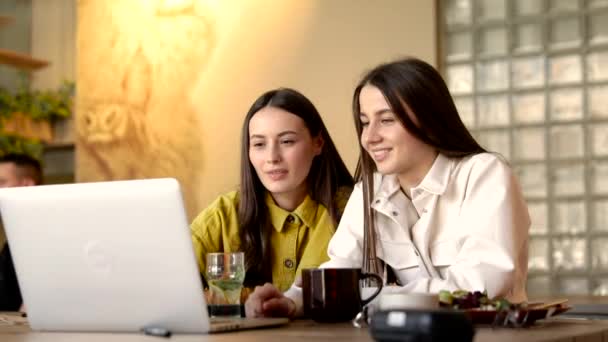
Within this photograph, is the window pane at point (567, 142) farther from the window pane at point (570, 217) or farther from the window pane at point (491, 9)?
the window pane at point (491, 9)

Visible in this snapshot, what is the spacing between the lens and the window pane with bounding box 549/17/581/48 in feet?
13.1

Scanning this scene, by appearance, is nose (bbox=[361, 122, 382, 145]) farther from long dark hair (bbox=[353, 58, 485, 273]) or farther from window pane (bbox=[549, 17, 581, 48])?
window pane (bbox=[549, 17, 581, 48])

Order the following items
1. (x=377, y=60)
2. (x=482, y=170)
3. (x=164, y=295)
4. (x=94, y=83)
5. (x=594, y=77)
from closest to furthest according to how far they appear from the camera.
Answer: (x=164, y=295)
(x=482, y=170)
(x=594, y=77)
(x=377, y=60)
(x=94, y=83)

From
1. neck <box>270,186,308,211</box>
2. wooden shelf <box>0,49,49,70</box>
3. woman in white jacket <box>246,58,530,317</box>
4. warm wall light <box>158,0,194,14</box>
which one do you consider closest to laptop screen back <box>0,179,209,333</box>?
woman in white jacket <box>246,58,530,317</box>

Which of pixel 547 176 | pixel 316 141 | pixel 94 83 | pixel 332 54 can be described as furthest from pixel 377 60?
pixel 316 141

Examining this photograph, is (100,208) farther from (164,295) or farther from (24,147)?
(24,147)

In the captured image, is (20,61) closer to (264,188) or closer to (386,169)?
(264,188)

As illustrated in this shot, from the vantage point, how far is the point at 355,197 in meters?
2.20

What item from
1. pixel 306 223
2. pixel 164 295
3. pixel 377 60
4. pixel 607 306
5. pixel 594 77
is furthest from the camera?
pixel 377 60

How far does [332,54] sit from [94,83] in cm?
143

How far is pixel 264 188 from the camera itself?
2.46 metres

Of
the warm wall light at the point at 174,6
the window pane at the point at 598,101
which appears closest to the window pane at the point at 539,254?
the window pane at the point at 598,101

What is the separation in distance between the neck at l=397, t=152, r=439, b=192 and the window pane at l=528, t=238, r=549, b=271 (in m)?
2.03

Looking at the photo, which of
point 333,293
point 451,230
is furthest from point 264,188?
point 333,293
